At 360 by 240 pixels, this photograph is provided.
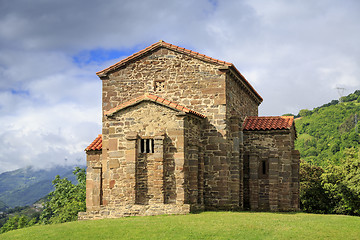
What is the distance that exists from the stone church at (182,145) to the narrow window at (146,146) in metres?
0.05

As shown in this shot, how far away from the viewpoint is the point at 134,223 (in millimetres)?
17109

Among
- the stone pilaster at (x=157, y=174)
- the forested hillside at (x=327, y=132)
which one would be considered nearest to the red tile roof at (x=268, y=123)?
the stone pilaster at (x=157, y=174)

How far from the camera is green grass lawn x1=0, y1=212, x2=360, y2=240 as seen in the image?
48.6 feet

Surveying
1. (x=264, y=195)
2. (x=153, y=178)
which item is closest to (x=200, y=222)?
(x=153, y=178)

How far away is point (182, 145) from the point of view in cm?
1991

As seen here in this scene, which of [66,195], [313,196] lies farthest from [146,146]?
[66,195]

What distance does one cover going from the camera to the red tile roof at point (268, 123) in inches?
941

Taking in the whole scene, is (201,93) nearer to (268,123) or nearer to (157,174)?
(268,123)

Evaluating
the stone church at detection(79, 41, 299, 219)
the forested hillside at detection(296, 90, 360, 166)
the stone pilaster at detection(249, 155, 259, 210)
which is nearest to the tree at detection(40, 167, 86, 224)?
the stone church at detection(79, 41, 299, 219)

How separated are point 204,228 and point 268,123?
10.7 metres

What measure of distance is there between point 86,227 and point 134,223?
6.62 ft

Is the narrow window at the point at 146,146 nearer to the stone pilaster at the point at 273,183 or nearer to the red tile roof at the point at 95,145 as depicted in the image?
the red tile roof at the point at 95,145

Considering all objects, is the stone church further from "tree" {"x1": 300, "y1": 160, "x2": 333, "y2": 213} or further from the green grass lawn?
"tree" {"x1": 300, "y1": 160, "x2": 333, "y2": 213}

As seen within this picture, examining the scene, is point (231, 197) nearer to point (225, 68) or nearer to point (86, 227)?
point (225, 68)
